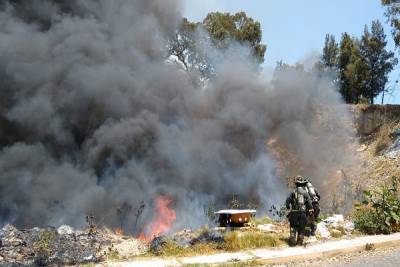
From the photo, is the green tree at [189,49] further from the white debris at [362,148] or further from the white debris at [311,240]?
the white debris at [311,240]

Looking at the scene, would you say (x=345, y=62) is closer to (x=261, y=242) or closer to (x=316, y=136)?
(x=316, y=136)

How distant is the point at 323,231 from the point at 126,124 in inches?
420

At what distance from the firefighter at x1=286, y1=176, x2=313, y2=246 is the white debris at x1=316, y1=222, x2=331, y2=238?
0.73 metres

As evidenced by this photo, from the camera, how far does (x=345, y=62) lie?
29766 millimetres


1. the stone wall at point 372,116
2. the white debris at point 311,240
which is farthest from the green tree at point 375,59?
the white debris at point 311,240

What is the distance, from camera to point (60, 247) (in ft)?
28.8

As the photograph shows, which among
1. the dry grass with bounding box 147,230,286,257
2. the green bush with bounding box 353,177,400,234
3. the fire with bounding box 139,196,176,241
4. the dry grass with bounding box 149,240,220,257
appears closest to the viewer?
the dry grass with bounding box 149,240,220,257

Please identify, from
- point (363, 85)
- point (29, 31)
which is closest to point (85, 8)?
point (29, 31)

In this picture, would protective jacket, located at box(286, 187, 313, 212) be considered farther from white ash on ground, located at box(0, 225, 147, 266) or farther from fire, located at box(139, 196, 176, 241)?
fire, located at box(139, 196, 176, 241)

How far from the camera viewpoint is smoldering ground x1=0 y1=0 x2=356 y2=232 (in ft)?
55.4

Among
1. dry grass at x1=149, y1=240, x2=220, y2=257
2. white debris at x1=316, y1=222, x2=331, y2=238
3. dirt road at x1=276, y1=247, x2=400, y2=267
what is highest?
white debris at x1=316, y1=222, x2=331, y2=238

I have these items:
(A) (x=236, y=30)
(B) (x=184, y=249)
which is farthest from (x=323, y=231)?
(A) (x=236, y=30)

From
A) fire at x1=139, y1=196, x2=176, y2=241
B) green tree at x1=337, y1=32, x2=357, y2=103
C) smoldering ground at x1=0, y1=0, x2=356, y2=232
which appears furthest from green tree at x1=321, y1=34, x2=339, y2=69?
fire at x1=139, y1=196, x2=176, y2=241

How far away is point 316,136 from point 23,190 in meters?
14.6
